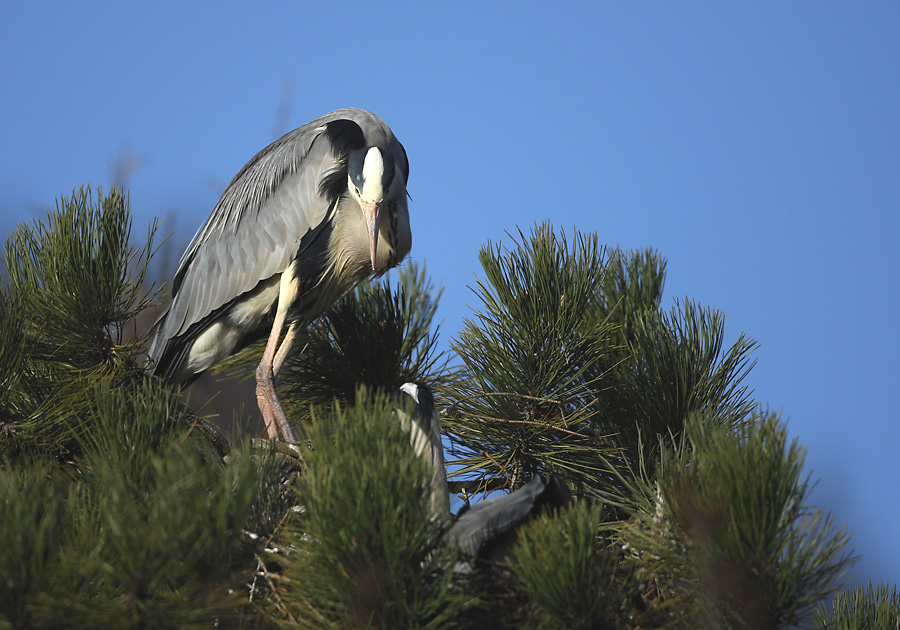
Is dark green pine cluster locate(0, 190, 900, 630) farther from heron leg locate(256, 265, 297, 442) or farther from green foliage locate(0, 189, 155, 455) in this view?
heron leg locate(256, 265, 297, 442)

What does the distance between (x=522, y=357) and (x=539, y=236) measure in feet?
0.81

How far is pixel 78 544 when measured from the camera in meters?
0.74

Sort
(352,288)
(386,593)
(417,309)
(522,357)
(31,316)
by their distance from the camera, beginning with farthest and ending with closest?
(352,288)
(417,309)
(522,357)
(31,316)
(386,593)

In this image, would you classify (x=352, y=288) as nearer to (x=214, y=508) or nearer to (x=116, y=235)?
(x=116, y=235)

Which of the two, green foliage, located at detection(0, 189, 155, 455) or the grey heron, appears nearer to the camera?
green foliage, located at detection(0, 189, 155, 455)

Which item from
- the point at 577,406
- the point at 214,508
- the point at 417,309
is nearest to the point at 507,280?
the point at 577,406

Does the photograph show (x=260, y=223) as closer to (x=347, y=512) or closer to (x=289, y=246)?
(x=289, y=246)

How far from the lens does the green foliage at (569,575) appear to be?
2.50ft


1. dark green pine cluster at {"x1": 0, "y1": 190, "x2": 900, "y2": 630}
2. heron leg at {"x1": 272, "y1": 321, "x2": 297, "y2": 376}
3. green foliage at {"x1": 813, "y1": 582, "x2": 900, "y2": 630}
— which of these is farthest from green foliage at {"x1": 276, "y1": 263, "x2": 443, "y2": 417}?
green foliage at {"x1": 813, "y1": 582, "x2": 900, "y2": 630}

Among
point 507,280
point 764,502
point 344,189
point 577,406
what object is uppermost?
point 344,189

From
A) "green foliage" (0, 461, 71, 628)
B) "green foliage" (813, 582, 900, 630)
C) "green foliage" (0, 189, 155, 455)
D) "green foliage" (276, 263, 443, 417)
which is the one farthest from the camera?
"green foliage" (276, 263, 443, 417)

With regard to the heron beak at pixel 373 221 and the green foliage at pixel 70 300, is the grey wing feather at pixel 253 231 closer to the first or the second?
the heron beak at pixel 373 221

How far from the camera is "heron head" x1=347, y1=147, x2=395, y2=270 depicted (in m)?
1.86

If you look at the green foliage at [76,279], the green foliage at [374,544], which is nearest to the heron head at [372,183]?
the green foliage at [76,279]
